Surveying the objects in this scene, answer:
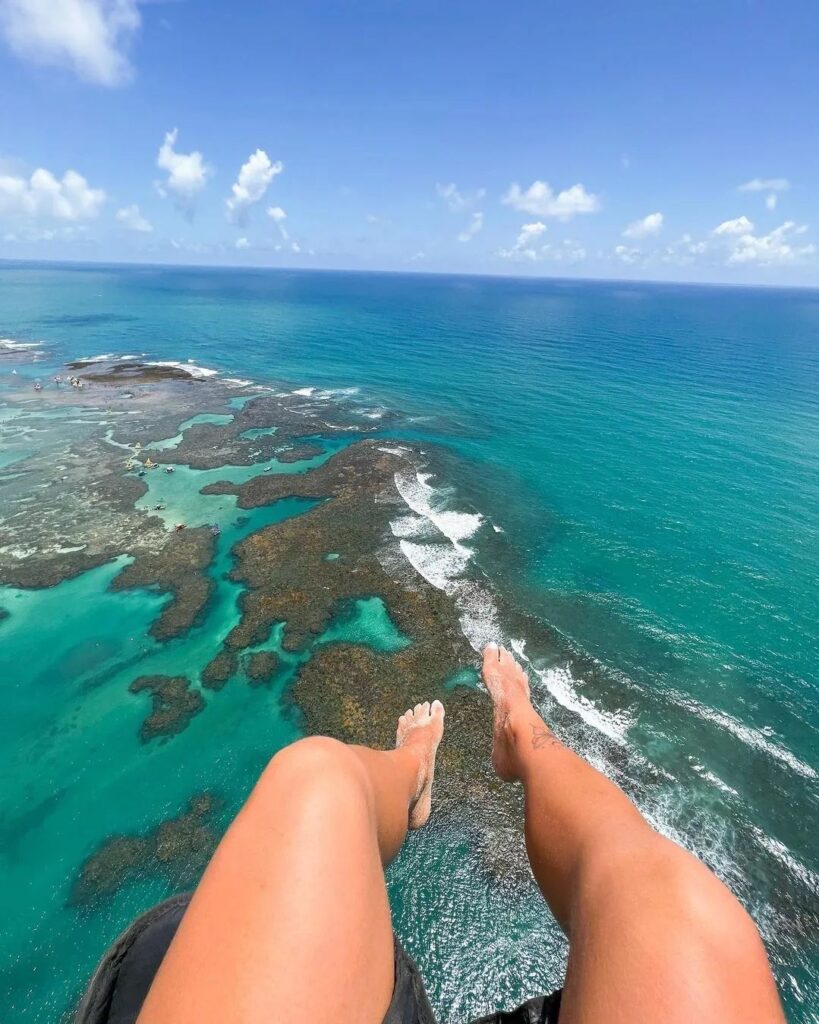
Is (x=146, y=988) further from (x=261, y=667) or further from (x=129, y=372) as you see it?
(x=129, y=372)

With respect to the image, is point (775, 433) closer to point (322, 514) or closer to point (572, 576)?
point (572, 576)

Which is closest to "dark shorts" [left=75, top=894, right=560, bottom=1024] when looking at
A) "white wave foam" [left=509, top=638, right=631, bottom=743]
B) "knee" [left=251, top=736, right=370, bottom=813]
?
"knee" [left=251, top=736, right=370, bottom=813]

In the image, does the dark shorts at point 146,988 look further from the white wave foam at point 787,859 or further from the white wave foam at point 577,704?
the white wave foam at point 787,859

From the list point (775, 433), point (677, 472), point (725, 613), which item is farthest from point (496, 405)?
point (725, 613)

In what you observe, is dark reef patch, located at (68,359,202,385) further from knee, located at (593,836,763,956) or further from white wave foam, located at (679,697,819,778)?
knee, located at (593,836,763,956)

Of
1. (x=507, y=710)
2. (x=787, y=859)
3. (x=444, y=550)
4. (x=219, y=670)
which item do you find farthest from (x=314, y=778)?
(x=444, y=550)

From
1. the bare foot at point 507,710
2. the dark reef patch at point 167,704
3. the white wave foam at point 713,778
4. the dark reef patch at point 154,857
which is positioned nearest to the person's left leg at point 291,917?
the bare foot at point 507,710
